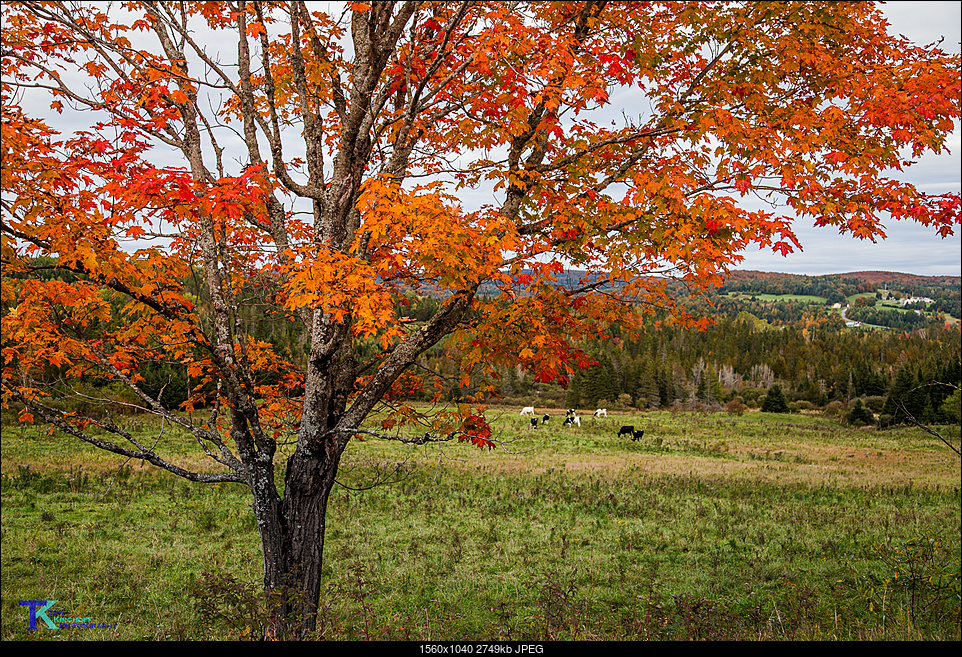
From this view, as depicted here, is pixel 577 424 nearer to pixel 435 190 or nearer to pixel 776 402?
pixel 435 190

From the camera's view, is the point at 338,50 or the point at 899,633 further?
the point at 338,50

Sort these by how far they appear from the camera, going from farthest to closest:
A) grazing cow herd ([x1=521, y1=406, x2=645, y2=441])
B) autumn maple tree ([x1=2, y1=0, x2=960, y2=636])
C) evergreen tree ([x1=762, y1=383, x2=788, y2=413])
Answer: evergreen tree ([x1=762, y1=383, x2=788, y2=413]) < grazing cow herd ([x1=521, y1=406, x2=645, y2=441]) < autumn maple tree ([x1=2, y1=0, x2=960, y2=636])

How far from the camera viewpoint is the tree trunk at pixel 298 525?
5547 mm

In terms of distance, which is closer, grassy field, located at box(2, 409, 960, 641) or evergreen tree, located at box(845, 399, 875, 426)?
grassy field, located at box(2, 409, 960, 641)

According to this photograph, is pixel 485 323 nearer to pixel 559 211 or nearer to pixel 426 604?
pixel 559 211

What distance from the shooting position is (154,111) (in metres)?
5.52

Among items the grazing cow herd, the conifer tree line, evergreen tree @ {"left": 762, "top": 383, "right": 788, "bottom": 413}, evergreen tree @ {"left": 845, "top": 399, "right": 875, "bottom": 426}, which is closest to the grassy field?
the grazing cow herd

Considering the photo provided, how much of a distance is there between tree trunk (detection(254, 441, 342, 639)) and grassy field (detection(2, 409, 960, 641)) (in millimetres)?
472

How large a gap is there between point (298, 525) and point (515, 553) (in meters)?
5.93

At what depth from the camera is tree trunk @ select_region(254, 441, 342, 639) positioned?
5.55 meters

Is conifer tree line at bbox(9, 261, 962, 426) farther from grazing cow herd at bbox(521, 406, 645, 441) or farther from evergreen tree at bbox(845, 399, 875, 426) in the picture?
grazing cow herd at bbox(521, 406, 645, 441)

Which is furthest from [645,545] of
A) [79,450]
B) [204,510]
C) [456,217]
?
[79,450]

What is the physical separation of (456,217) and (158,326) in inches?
151

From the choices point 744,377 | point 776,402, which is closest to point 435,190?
point 776,402
